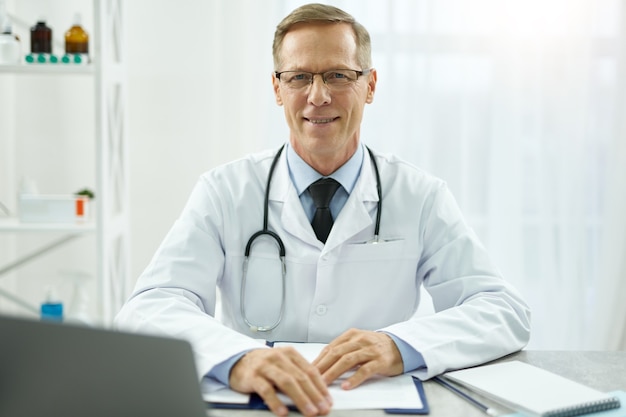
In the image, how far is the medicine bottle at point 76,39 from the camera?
7.65 ft

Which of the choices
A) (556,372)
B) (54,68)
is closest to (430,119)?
(54,68)

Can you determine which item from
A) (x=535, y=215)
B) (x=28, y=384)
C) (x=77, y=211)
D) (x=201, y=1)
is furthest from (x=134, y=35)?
(x=28, y=384)

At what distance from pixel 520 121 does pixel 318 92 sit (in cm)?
140

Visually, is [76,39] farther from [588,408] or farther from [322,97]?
[588,408]

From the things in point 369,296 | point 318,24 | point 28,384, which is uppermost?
point 318,24

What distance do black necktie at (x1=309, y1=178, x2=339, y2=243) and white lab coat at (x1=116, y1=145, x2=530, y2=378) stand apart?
3 centimetres

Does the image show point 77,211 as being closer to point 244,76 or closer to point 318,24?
point 244,76

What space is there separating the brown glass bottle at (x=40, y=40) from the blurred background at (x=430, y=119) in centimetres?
40

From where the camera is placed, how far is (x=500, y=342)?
135 centimetres

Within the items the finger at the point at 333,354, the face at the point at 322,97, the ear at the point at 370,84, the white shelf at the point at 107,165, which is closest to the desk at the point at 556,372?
the finger at the point at 333,354

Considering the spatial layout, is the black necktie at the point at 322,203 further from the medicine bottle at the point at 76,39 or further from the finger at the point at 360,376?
the medicine bottle at the point at 76,39

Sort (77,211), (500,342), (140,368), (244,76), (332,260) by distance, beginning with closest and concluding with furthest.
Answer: (140,368)
(500,342)
(332,260)
(77,211)
(244,76)

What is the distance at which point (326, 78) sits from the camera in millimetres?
1716

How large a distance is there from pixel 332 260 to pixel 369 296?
0.42 feet
